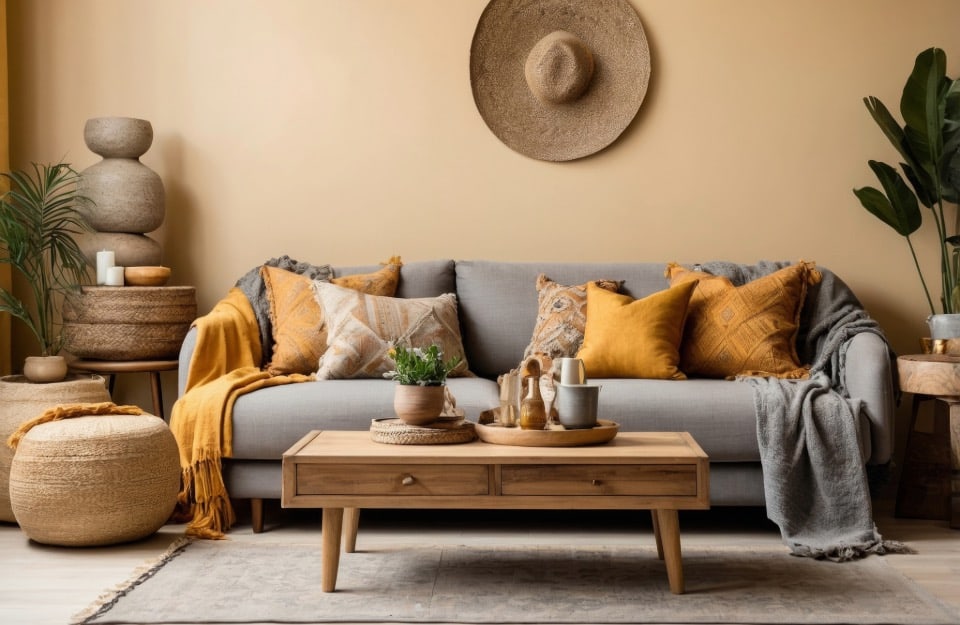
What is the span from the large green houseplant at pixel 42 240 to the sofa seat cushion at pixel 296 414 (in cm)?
99

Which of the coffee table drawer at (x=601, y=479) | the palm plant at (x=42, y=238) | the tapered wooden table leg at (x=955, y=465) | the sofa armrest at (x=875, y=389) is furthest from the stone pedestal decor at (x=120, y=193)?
the tapered wooden table leg at (x=955, y=465)

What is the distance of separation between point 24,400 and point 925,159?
3.44 metres

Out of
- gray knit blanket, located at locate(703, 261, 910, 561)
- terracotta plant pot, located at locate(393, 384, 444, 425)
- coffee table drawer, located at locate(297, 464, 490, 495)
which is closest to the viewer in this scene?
coffee table drawer, located at locate(297, 464, 490, 495)

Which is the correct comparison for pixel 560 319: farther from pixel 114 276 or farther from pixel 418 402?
pixel 114 276

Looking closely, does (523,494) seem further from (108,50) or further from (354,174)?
(108,50)

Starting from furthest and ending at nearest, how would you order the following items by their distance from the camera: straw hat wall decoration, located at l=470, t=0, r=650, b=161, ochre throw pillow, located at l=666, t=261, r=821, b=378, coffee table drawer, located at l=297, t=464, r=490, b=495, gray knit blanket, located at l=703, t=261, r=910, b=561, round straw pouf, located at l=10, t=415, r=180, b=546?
straw hat wall decoration, located at l=470, t=0, r=650, b=161 < ochre throw pillow, located at l=666, t=261, r=821, b=378 < gray knit blanket, located at l=703, t=261, r=910, b=561 < round straw pouf, located at l=10, t=415, r=180, b=546 < coffee table drawer, located at l=297, t=464, r=490, b=495

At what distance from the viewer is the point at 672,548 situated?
8.38ft

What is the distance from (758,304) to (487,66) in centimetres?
151

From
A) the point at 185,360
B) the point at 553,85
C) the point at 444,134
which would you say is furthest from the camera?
the point at 444,134

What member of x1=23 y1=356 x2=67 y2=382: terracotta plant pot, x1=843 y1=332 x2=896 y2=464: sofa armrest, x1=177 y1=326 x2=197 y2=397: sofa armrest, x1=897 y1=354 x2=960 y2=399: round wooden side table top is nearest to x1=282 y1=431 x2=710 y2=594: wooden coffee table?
x1=843 y1=332 x2=896 y2=464: sofa armrest

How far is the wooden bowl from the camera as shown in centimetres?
389

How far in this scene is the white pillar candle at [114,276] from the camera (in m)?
3.83

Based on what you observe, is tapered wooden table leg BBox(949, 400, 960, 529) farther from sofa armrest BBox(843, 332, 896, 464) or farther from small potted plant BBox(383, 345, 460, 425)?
small potted plant BBox(383, 345, 460, 425)

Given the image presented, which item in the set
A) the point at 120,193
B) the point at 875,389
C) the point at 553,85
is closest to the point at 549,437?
the point at 875,389
